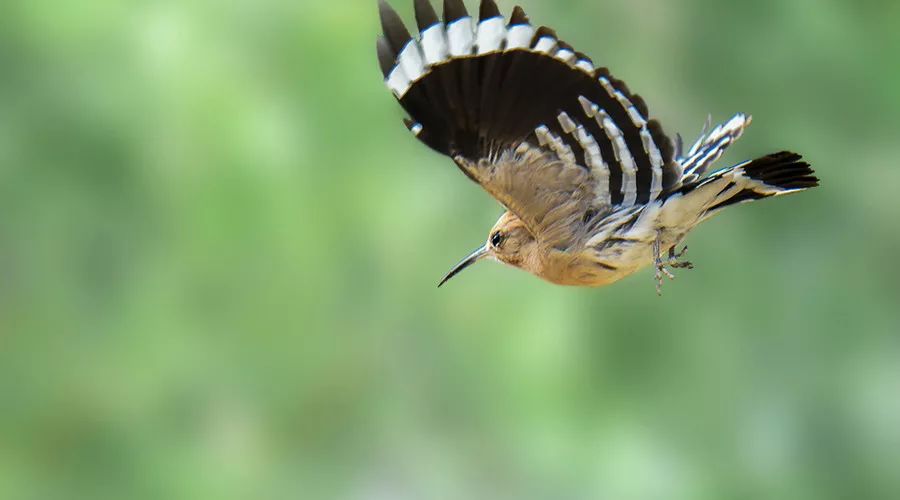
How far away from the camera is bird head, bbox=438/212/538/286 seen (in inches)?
94.7

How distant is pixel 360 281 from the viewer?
4.34m

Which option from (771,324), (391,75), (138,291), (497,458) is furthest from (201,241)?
(391,75)

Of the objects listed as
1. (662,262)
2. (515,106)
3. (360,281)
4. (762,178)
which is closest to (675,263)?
(662,262)

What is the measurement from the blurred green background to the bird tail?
6.10ft

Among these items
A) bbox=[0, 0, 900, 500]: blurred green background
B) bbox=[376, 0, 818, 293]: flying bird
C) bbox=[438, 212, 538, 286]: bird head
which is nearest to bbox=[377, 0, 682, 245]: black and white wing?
bbox=[376, 0, 818, 293]: flying bird

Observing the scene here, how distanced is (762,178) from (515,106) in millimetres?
384

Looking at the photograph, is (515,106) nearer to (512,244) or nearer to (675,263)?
(675,263)

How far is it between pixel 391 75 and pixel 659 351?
87.8 inches

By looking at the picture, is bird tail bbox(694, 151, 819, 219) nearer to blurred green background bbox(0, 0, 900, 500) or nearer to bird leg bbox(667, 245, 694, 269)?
bird leg bbox(667, 245, 694, 269)

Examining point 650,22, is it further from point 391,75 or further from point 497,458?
point 391,75

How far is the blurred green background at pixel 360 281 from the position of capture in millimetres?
4070

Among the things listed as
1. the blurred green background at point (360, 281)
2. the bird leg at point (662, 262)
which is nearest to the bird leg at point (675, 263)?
the bird leg at point (662, 262)

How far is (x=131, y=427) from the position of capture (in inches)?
168

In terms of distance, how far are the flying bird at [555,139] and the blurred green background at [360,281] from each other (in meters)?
1.80
